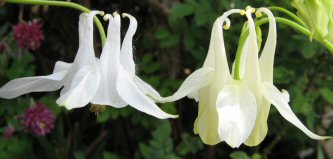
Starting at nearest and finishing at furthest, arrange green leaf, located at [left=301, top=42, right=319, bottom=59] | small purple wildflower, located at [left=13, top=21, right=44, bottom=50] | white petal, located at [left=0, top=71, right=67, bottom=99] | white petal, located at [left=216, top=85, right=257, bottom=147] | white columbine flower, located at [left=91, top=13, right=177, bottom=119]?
white petal, located at [left=216, top=85, right=257, bottom=147]
white columbine flower, located at [left=91, top=13, right=177, bottom=119]
white petal, located at [left=0, top=71, right=67, bottom=99]
green leaf, located at [left=301, top=42, right=319, bottom=59]
small purple wildflower, located at [left=13, top=21, right=44, bottom=50]

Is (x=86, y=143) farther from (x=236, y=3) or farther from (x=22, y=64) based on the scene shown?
(x=236, y=3)

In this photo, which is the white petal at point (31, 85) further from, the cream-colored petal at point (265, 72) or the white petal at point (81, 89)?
the cream-colored petal at point (265, 72)

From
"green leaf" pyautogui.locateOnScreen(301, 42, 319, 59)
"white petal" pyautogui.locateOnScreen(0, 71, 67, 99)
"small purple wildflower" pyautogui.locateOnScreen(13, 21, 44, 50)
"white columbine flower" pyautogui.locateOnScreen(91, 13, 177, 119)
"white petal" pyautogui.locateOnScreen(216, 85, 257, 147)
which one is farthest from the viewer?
"small purple wildflower" pyautogui.locateOnScreen(13, 21, 44, 50)

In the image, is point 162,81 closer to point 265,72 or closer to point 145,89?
point 145,89

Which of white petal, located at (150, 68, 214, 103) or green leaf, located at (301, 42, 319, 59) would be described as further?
green leaf, located at (301, 42, 319, 59)

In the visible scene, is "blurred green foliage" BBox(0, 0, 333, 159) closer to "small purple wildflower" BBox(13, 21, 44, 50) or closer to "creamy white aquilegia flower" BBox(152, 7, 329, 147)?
"small purple wildflower" BBox(13, 21, 44, 50)

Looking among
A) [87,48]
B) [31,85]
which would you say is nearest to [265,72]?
[87,48]

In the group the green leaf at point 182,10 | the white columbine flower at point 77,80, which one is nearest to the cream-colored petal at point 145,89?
the white columbine flower at point 77,80

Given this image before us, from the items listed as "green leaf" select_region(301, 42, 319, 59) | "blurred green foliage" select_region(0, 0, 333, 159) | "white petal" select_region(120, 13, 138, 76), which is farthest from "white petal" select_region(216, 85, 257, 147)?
"green leaf" select_region(301, 42, 319, 59)
